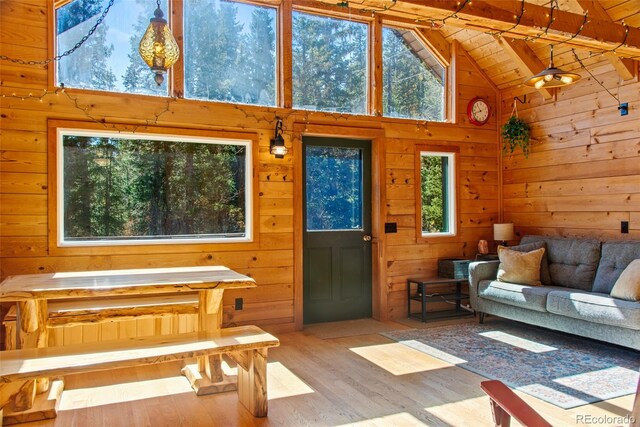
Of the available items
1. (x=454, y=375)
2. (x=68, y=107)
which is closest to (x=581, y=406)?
(x=454, y=375)

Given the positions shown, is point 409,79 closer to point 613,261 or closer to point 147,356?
point 613,261

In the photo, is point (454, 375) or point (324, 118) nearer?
point (454, 375)

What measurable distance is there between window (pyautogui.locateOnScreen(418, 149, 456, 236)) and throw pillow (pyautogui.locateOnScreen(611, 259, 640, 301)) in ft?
6.70

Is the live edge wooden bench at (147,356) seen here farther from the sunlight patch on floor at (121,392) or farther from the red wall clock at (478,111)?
the red wall clock at (478,111)

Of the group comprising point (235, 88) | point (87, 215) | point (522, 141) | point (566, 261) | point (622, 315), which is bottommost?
point (622, 315)

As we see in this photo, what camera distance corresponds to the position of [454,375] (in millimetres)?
3654

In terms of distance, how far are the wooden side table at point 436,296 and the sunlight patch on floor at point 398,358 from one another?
41.9 inches

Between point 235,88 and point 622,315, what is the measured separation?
3852mm

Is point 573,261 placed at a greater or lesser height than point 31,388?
greater

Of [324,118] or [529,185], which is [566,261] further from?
[324,118]

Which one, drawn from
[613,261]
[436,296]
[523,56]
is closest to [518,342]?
Answer: [613,261]

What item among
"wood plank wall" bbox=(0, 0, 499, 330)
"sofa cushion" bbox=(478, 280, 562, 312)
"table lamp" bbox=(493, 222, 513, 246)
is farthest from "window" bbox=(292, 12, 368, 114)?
"sofa cushion" bbox=(478, 280, 562, 312)

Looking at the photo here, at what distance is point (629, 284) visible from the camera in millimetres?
4016

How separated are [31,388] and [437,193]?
446 cm
